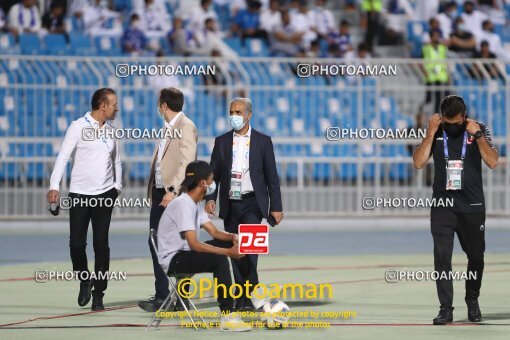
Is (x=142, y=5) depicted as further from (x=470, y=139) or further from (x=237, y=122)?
(x=470, y=139)

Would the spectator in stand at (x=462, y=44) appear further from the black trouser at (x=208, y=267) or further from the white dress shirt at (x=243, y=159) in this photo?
the black trouser at (x=208, y=267)

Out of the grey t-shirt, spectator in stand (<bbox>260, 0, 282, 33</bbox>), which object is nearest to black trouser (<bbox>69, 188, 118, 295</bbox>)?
the grey t-shirt

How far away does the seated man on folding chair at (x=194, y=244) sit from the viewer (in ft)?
41.0

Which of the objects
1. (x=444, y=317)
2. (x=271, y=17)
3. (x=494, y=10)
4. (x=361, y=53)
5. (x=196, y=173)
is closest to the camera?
(x=196, y=173)

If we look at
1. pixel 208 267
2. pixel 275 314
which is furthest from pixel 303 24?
pixel 208 267

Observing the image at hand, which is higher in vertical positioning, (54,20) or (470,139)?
(54,20)

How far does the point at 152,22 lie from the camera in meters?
29.7

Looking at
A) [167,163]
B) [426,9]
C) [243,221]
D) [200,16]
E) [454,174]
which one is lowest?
[243,221]

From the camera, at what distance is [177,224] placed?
1259 centimetres

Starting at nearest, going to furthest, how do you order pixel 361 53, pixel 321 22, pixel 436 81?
pixel 436 81, pixel 361 53, pixel 321 22

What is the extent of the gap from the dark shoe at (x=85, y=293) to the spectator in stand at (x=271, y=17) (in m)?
16.7

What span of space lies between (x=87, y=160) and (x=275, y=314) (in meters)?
2.83

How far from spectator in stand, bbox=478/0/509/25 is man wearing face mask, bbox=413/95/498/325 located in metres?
21.0

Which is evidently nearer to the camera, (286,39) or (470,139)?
(470,139)
